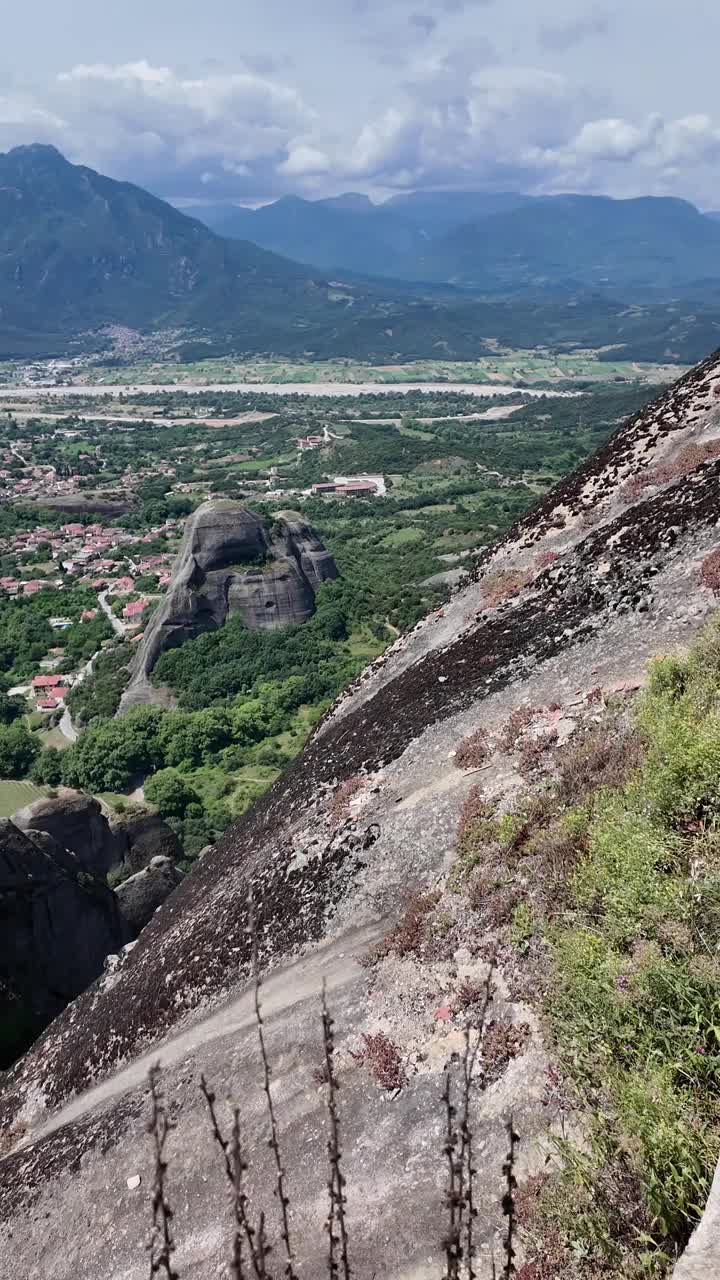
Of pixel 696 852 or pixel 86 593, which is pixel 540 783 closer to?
pixel 696 852

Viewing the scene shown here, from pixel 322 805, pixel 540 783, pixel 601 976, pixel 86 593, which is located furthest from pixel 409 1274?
pixel 86 593

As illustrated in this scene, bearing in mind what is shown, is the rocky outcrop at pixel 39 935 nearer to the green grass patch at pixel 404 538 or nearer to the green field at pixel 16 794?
the green field at pixel 16 794

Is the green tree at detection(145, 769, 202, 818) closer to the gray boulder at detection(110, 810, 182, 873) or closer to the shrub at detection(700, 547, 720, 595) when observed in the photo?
the gray boulder at detection(110, 810, 182, 873)

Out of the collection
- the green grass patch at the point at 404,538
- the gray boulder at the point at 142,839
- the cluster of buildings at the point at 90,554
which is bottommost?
the green grass patch at the point at 404,538

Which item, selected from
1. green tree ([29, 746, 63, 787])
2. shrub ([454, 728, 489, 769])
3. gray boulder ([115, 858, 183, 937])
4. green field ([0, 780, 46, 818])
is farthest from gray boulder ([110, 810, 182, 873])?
shrub ([454, 728, 489, 769])

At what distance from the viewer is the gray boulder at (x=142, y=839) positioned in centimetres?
2919

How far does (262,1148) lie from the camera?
8.12 metres

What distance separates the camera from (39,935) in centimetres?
1939

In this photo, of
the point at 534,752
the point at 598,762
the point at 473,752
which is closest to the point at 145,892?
the point at 473,752

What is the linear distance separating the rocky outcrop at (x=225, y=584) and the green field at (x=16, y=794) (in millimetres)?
12548

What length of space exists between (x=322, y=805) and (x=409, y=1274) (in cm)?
783

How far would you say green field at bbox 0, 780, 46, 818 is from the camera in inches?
1296

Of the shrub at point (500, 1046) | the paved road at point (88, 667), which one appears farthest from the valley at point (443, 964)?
the paved road at point (88, 667)

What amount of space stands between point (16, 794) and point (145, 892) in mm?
14095
